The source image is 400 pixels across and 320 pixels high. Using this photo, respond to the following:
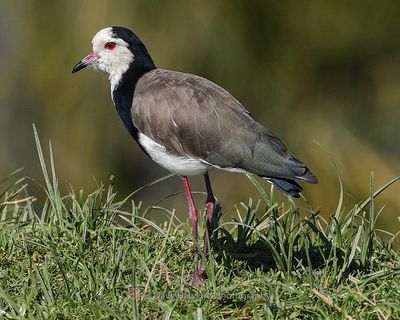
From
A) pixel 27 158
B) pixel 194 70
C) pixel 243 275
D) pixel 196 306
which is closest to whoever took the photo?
pixel 196 306

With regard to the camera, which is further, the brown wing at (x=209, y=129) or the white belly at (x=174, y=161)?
the white belly at (x=174, y=161)

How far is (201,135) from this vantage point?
588cm

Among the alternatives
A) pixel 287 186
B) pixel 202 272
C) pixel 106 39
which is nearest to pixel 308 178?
pixel 287 186

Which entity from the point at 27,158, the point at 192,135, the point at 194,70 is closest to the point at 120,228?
the point at 192,135

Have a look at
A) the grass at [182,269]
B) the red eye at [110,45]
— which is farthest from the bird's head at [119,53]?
the grass at [182,269]

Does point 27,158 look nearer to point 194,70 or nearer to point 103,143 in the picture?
point 103,143

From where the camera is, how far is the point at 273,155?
19.1 ft

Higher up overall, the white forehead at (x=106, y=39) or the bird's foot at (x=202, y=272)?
the white forehead at (x=106, y=39)

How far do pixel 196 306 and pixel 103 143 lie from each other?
4961 mm

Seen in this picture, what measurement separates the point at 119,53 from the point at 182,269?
5.03 ft

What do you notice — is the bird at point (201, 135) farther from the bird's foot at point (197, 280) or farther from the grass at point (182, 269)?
the grass at point (182, 269)

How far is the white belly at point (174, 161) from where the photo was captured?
5910mm

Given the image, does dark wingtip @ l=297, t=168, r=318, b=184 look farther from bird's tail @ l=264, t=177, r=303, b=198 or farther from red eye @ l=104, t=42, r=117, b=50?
red eye @ l=104, t=42, r=117, b=50

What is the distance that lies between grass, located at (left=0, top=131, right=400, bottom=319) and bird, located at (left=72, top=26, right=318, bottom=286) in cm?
21
